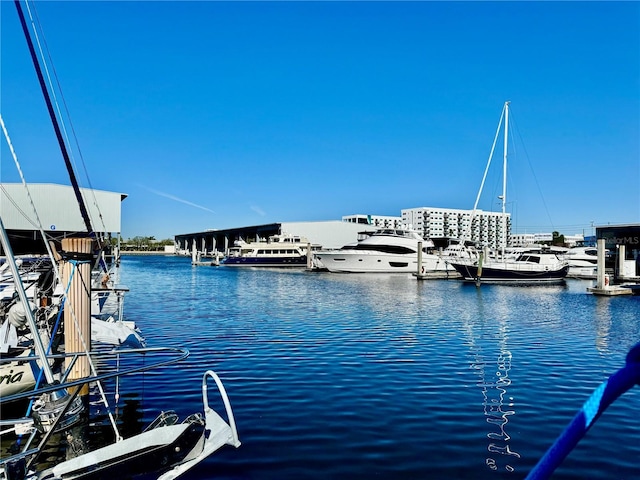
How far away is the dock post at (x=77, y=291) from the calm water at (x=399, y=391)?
2051mm

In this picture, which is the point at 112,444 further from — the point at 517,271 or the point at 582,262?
the point at 582,262

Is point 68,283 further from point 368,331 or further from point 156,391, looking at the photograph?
point 368,331

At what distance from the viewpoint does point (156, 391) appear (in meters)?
13.2

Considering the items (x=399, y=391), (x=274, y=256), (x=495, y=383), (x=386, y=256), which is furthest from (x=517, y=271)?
(x=274, y=256)

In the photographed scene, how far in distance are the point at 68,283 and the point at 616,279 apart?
5952 centimetres

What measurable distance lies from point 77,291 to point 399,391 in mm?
8206

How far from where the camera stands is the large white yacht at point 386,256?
262 ft

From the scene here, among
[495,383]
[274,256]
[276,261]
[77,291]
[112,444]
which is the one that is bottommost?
[495,383]

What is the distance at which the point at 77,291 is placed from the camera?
10703mm

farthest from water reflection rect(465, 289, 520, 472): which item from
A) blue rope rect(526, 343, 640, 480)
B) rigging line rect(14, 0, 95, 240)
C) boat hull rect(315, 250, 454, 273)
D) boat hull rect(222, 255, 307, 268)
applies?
boat hull rect(222, 255, 307, 268)

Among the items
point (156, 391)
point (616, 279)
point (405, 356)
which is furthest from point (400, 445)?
point (616, 279)

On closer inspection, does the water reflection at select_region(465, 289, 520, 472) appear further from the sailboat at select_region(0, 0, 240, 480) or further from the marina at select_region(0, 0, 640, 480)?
the sailboat at select_region(0, 0, 240, 480)

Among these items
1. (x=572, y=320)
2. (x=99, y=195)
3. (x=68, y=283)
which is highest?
(x=99, y=195)

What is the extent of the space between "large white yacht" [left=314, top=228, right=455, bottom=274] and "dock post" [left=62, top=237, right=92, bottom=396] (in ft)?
A: 231
